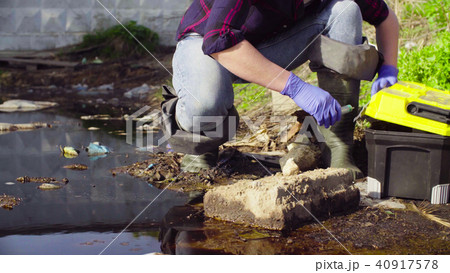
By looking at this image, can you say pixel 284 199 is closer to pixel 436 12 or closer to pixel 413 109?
pixel 413 109

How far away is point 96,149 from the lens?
412 centimetres

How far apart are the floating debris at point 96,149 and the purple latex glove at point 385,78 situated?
1.97m

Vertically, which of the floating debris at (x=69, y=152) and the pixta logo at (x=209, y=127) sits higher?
the pixta logo at (x=209, y=127)

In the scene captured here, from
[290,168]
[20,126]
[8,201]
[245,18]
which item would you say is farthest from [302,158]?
[20,126]

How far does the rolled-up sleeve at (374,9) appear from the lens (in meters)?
3.42

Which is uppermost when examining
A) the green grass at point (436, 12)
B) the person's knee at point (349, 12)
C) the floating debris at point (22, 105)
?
the green grass at point (436, 12)

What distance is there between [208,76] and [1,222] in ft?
4.32

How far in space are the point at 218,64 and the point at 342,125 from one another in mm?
826

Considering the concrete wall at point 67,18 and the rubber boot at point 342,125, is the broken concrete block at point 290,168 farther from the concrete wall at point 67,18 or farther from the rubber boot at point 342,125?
the concrete wall at point 67,18

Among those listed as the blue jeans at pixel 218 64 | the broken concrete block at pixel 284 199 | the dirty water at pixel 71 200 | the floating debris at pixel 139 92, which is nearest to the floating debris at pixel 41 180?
the dirty water at pixel 71 200

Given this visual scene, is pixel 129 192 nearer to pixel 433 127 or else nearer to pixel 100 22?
pixel 433 127

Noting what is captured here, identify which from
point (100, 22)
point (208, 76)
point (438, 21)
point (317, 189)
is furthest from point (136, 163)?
point (100, 22)

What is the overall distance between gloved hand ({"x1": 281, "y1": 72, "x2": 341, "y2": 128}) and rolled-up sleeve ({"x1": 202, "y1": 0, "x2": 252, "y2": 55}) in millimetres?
363
